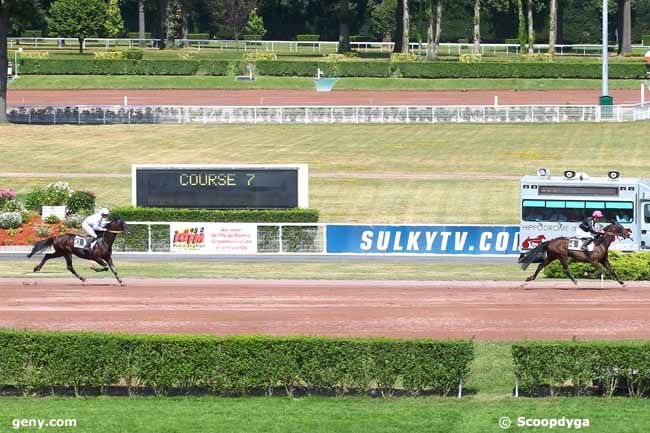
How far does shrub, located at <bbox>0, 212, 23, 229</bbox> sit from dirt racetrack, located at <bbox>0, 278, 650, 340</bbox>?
889 centimetres

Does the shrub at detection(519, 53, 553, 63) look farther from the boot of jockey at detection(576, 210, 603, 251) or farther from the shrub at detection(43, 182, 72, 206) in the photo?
the boot of jockey at detection(576, 210, 603, 251)

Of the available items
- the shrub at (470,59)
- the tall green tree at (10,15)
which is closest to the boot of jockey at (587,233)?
the tall green tree at (10,15)

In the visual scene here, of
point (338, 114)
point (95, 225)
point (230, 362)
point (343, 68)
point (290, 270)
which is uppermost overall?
point (343, 68)

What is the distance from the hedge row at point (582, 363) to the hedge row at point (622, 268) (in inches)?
483

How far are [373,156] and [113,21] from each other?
54.4 meters

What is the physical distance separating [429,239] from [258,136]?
25877 mm

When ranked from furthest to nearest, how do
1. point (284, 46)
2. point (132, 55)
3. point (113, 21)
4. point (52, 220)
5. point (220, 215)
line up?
point (284, 46) → point (113, 21) → point (132, 55) → point (52, 220) → point (220, 215)

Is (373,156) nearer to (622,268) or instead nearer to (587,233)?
(622,268)

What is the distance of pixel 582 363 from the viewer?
19.1 meters

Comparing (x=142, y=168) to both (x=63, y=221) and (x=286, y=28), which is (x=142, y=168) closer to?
(x=63, y=221)

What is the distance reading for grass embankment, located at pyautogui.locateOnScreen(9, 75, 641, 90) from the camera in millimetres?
80438

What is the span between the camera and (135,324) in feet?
81.9

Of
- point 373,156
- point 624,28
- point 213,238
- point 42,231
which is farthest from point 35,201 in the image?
point 624,28

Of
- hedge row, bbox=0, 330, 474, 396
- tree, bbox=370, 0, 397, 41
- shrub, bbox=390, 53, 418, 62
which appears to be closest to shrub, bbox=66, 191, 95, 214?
hedge row, bbox=0, 330, 474, 396
